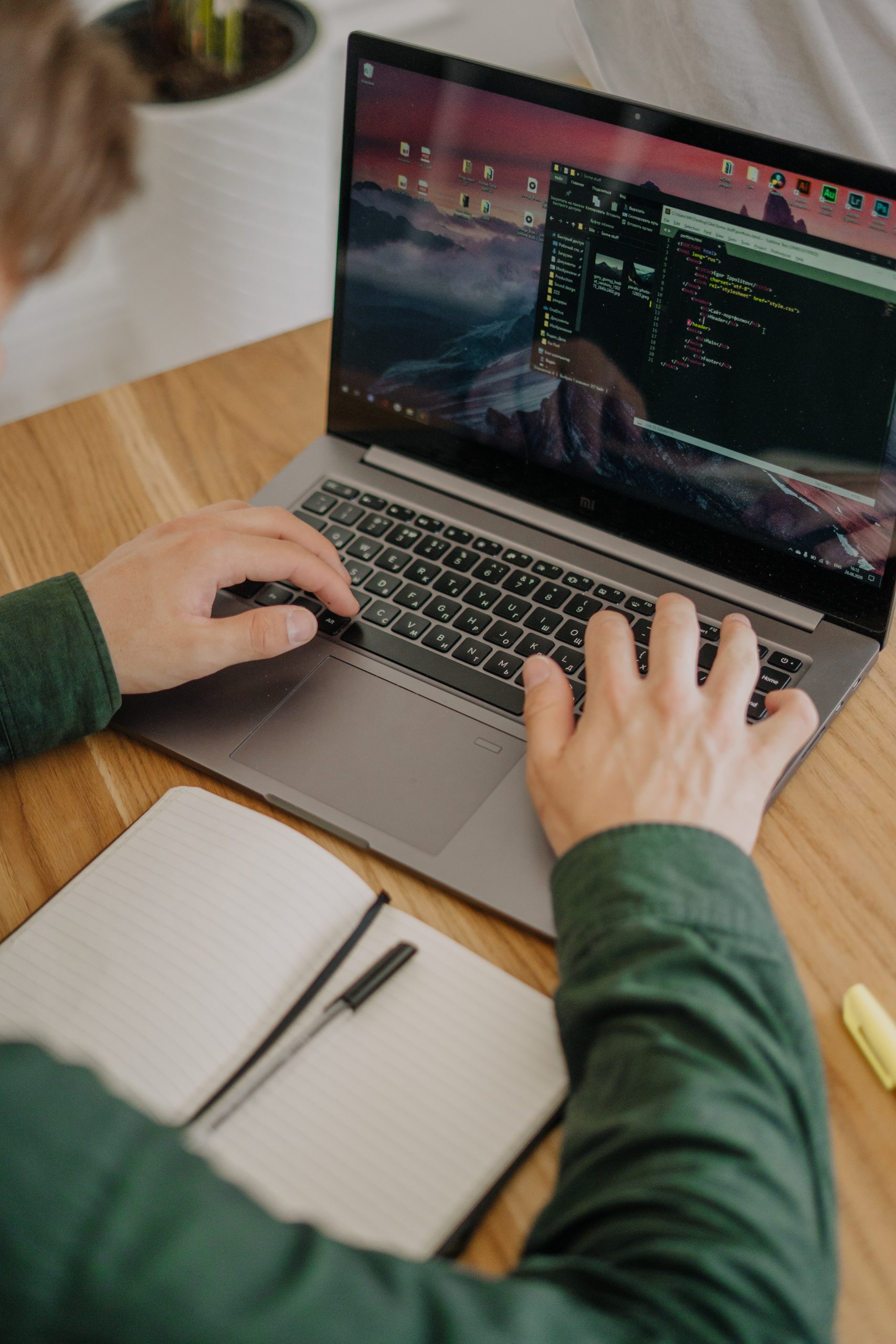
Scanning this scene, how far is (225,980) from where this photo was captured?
1.96 feet

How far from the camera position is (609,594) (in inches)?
31.5

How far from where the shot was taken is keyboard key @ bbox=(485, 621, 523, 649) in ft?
2.55

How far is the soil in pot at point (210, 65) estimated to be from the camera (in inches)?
55.1

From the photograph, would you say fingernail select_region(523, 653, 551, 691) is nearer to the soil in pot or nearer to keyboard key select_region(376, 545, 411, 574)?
keyboard key select_region(376, 545, 411, 574)

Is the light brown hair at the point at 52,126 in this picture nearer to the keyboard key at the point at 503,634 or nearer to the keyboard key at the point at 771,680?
the keyboard key at the point at 503,634

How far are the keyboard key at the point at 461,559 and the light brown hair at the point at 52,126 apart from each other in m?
0.34

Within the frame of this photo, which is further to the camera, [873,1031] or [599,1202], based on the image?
[873,1031]

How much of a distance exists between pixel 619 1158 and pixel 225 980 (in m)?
0.23

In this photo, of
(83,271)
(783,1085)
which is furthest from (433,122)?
(83,271)

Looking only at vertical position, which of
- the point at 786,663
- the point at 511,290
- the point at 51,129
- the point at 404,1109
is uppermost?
the point at 51,129

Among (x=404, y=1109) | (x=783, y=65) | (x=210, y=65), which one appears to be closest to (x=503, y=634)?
(x=404, y=1109)

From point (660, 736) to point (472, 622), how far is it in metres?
0.21

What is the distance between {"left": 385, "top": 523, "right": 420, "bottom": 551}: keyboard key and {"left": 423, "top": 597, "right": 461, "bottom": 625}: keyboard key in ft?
0.20

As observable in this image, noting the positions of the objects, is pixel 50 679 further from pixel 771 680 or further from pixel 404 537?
pixel 771 680
